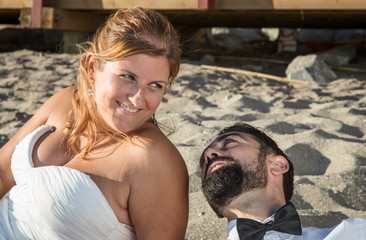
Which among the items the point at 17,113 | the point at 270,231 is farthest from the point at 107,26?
the point at 17,113

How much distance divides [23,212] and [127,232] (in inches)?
17.5

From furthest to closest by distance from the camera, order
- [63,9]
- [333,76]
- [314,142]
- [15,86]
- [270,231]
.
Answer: [63,9] → [333,76] → [15,86] → [314,142] → [270,231]

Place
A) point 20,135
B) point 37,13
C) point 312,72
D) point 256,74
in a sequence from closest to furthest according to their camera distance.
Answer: point 20,135
point 312,72
point 256,74
point 37,13

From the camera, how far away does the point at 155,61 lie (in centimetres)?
172

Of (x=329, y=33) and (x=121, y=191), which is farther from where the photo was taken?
(x=329, y=33)

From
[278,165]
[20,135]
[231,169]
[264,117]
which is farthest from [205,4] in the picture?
[231,169]

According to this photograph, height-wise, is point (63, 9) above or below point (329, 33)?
above

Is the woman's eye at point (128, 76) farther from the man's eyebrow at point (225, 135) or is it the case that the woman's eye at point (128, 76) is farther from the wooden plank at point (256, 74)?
the wooden plank at point (256, 74)

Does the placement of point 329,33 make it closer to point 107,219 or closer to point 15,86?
point 15,86

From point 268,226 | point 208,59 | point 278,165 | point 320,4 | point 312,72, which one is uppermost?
point 320,4

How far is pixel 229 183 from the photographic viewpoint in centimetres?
166

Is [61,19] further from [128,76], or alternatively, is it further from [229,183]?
[229,183]

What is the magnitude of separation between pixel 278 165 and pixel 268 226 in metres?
0.34

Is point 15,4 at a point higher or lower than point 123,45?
lower
